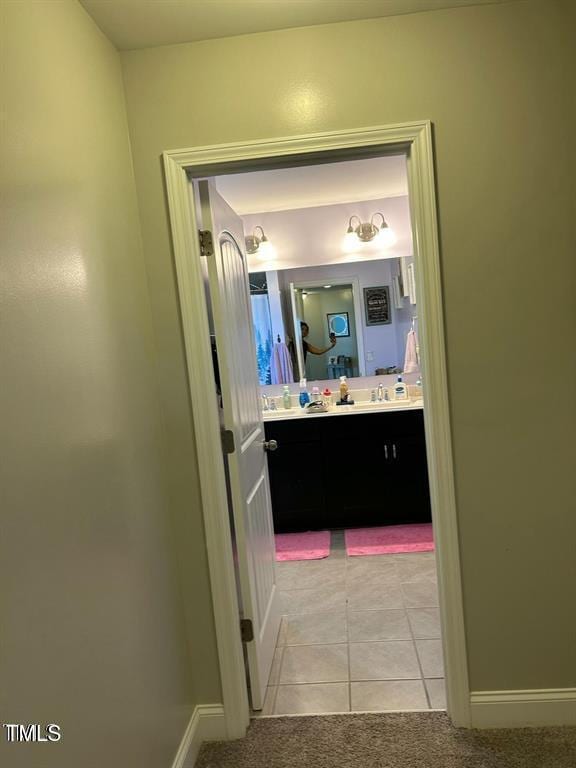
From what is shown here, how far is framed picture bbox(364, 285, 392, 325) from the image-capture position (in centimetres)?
421

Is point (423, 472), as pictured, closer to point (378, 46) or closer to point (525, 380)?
point (525, 380)

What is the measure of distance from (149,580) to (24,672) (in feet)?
2.23

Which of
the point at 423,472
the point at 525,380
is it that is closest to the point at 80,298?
the point at 525,380

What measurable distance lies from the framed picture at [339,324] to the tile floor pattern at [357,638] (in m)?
1.69

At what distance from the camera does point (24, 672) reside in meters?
1.00

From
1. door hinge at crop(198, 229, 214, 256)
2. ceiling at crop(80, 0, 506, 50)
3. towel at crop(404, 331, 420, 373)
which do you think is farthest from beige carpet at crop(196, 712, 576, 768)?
towel at crop(404, 331, 420, 373)

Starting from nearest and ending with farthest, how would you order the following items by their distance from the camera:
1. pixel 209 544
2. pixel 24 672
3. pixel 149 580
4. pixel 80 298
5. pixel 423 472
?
pixel 24 672 → pixel 80 298 → pixel 149 580 → pixel 209 544 → pixel 423 472

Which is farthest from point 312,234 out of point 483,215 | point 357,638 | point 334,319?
point 357,638

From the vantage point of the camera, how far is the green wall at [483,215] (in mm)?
1741

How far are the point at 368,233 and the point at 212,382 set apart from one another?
265 centimetres

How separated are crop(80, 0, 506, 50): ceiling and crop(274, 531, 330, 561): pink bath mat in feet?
9.54

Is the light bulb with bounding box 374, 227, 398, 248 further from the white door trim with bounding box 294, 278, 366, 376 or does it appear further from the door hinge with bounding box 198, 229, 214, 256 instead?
the door hinge with bounding box 198, 229, 214, 256

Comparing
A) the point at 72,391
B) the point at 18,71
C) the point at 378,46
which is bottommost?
the point at 72,391

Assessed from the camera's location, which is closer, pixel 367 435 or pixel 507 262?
pixel 507 262
